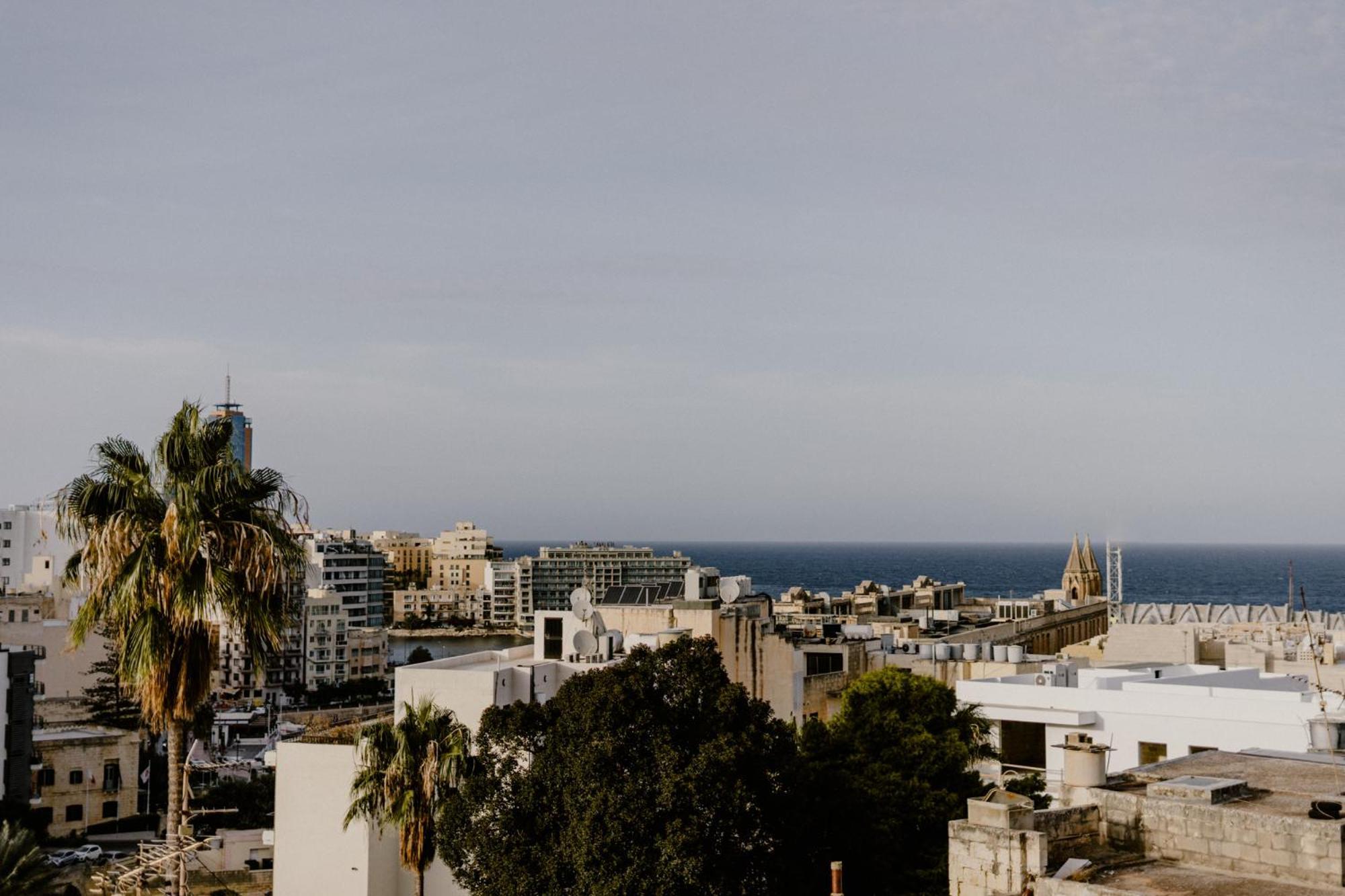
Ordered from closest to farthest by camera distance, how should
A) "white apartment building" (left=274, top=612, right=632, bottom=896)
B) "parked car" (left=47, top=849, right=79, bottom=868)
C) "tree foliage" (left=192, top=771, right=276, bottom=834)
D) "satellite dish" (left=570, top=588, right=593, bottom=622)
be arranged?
"white apartment building" (left=274, top=612, right=632, bottom=896) < "satellite dish" (left=570, top=588, right=593, bottom=622) < "parked car" (left=47, top=849, right=79, bottom=868) < "tree foliage" (left=192, top=771, right=276, bottom=834)

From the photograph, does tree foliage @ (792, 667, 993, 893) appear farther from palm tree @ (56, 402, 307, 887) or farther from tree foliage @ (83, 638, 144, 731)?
tree foliage @ (83, 638, 144, 731)

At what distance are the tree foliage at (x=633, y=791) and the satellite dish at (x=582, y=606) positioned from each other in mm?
10832

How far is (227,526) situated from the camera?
41.5 feet

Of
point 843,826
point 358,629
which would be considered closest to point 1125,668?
point 843,826

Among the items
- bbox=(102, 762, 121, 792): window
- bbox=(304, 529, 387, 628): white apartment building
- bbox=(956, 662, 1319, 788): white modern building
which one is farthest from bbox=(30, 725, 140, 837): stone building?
bbox=(304, 529, 387, 628): white apartment building

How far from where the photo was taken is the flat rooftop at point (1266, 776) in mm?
13500

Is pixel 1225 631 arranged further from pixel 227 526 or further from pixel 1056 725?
pixel 227 526

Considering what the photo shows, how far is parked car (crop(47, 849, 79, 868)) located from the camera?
4636 centimetres

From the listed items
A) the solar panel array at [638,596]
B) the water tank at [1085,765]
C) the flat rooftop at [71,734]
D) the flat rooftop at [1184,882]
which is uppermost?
the solar panel array at [638,596]

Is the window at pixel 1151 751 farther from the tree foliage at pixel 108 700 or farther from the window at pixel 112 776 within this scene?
the tree foliage at pixel 108 700

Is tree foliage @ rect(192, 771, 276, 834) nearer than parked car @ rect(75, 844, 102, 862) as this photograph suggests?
No

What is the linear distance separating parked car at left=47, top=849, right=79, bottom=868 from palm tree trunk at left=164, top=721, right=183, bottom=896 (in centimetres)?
3787

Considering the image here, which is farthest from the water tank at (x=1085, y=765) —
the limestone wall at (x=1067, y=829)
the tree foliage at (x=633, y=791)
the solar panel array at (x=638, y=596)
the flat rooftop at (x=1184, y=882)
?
the solar panel array at (x=638, y=596)

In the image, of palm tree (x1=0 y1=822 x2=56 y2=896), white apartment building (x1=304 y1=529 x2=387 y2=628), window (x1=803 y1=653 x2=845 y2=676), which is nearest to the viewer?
palm tree (x1=0 y1=822 x2=56 y2=896)
